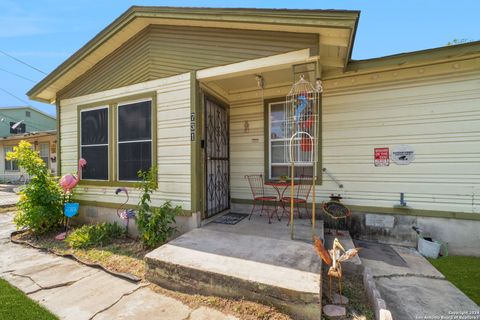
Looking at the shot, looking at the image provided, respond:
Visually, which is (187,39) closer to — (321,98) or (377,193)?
(321,98)

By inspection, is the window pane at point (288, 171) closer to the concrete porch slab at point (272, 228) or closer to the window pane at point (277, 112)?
the concrete porch slab at point (272, 228)

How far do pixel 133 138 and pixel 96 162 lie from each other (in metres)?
1.30

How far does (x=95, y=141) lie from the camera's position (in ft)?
17.0

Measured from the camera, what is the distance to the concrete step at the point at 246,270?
2.12 metres

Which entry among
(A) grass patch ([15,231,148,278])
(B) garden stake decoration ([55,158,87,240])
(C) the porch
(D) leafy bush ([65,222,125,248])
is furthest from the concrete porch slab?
(B) garden stake decoration ([55,158,87,240])

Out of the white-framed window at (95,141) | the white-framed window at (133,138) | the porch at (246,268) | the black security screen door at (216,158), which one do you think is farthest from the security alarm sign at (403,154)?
the white-framed window at (95,141)

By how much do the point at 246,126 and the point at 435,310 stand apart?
4.10 meters

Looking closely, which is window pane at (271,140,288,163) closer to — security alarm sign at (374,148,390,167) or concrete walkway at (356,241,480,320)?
security alarm sign at (374,148,390,167)

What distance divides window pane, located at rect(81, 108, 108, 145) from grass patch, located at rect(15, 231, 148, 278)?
2.17 meters

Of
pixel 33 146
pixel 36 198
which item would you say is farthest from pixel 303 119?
pixel 33 146

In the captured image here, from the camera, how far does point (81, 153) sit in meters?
5.42

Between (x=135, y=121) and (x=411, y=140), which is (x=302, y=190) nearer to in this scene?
(x=411, y=140)

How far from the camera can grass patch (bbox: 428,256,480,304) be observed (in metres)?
2.72

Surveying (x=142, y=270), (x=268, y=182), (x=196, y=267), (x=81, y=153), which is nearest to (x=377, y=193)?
(x=268, y=182)
